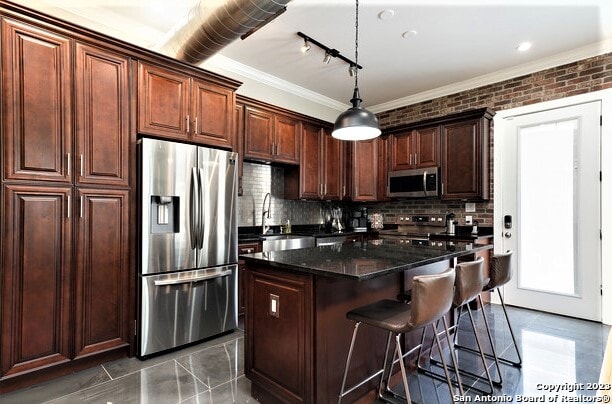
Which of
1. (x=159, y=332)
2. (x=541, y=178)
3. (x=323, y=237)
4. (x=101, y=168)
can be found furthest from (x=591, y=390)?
(x=101, y=168)

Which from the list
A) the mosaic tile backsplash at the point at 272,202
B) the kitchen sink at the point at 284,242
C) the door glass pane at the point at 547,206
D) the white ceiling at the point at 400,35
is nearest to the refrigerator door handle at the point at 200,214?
the kitchen sink at the point at 284,242

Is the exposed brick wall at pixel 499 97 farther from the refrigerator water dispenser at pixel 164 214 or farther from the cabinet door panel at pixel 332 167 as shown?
the refrigerator water dispenser at pixel 164 214

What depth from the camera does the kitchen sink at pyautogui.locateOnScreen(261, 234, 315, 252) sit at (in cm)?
366

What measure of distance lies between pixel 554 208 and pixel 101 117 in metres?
4.82

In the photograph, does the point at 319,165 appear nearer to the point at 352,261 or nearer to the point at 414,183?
the point at 414,183

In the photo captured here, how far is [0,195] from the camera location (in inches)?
79.8

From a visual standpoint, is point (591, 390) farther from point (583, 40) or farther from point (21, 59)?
point (21, 59)

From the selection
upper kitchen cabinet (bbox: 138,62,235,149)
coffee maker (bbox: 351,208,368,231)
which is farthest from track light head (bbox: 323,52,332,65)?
coffee maker (bbox: 351,208,368,231)

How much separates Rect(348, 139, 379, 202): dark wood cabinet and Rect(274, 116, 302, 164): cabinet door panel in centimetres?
109

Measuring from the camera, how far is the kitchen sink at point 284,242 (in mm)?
3656

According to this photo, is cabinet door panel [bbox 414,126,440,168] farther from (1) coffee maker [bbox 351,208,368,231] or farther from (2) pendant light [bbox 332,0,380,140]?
(2) pendant light [bbox 332,0,380,140]

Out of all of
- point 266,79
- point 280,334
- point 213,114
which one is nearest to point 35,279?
point 280,334

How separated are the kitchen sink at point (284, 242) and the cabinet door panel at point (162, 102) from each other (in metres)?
1.48

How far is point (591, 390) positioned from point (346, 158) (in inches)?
150
